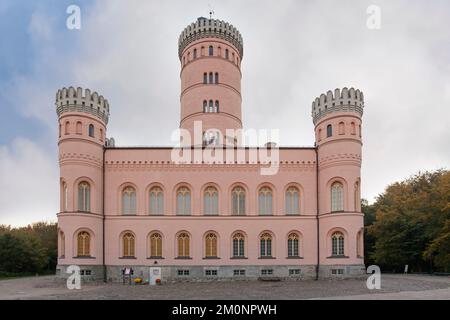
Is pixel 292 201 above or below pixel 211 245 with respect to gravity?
above

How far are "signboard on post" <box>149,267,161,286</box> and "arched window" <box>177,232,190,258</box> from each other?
2355 millimetres

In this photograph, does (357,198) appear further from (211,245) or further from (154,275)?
(154,275)

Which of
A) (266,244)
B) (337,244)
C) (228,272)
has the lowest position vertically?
(228,272)

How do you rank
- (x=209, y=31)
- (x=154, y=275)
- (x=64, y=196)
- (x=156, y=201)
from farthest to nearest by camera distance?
(x=209, y=31)
(x=156, y=201)
(x=64, y=196)
(x=154, y=275)

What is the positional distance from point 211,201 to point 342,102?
14.4 metres

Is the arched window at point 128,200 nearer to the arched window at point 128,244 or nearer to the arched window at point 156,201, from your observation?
the arched window at point 156,201

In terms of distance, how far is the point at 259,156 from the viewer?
120 ft

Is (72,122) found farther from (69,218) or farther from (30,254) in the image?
(30,254)

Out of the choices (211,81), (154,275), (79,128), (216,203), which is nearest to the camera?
(154,275)

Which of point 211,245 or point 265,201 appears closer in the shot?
point 211,245

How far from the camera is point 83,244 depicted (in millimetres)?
33750

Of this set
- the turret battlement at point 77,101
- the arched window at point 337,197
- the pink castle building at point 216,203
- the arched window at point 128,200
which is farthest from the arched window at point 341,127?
the turret battlement at point 77,101

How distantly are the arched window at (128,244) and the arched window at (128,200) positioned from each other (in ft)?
6.48

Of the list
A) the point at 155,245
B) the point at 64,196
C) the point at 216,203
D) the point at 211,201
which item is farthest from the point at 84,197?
the point at 216,203
